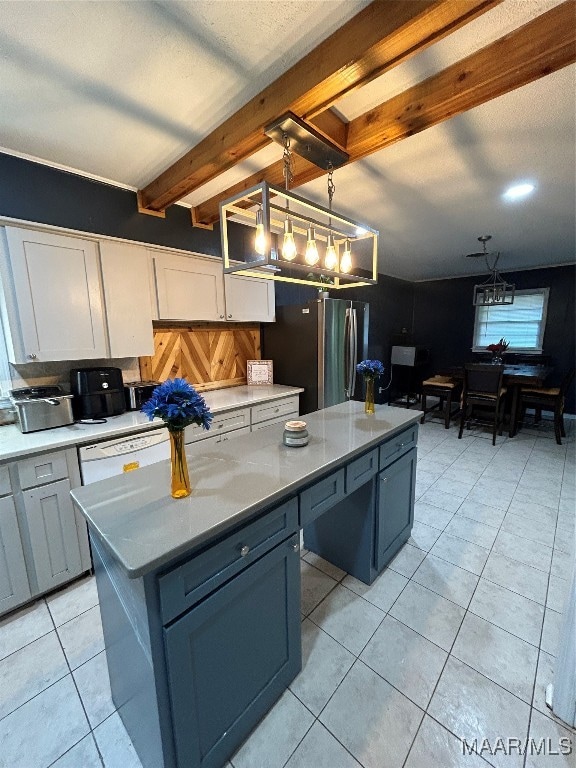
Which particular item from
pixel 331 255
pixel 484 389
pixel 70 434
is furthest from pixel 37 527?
pixel 484 389

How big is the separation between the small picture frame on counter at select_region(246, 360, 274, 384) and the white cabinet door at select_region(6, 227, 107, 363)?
1.61 meters

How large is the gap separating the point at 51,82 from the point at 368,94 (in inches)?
56.6

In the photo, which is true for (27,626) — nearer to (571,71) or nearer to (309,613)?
(309,613)

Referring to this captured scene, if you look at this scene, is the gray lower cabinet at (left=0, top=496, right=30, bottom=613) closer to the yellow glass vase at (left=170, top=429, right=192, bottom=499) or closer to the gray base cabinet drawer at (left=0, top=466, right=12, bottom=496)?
the gray base cabinet drawer at (left=0, top=466, right=12, bottom=496)

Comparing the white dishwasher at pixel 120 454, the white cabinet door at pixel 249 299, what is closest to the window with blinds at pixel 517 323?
the white cabinet door at pixel 249 299

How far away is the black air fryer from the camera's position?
211 centimetres

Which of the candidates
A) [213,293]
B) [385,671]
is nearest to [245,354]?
[213,293]

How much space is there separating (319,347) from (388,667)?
2435 millimetres

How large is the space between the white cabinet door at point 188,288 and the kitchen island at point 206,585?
1.54 m

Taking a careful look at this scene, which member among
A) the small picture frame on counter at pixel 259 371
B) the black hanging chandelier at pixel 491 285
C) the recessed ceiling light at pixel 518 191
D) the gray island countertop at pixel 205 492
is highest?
the recessed ceiling light at pixel 518 191

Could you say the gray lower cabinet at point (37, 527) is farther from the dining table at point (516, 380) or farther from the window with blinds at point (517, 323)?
the window with blinds at point (517, 323)

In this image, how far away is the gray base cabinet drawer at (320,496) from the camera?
1.27 m

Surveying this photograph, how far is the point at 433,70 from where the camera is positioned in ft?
4.43

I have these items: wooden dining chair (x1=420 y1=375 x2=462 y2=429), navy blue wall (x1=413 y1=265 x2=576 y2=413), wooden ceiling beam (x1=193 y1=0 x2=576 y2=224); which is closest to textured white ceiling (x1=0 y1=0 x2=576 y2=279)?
wooden ceiling beam (x1=193 y1=0 x2=576 y2=224)
